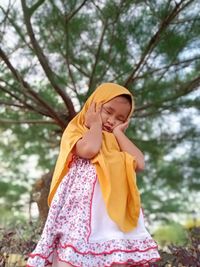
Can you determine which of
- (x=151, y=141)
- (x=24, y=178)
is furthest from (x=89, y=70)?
(x=24, y=178)

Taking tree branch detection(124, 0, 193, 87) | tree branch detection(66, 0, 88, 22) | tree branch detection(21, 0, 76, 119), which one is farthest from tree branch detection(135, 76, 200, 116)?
tree branch detection(66, 0, 88, 22)

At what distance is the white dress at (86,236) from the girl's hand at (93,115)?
5.1 inches

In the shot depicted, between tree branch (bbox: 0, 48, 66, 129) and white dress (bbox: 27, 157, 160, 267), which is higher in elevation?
tree branch (bbox: 0, 48, 66, 129)

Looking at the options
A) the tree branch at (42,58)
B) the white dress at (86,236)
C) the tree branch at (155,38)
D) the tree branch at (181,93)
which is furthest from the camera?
the tree branch at (181,93)

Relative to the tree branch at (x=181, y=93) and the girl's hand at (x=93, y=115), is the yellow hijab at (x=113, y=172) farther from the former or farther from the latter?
the tree branch at (x=181, y=93)

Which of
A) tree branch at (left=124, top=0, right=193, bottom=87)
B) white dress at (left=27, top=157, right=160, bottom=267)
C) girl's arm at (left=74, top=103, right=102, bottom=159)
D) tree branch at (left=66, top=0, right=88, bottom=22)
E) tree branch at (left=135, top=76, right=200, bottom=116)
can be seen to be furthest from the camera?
tree branch at (left=135, top=76, right=200, bottom=116)

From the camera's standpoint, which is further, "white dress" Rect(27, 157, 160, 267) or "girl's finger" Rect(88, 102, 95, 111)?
"girl's finger" Rect(88, 102, 95, 111)

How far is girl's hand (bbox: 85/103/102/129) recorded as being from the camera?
151 cm

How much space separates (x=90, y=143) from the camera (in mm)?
1454

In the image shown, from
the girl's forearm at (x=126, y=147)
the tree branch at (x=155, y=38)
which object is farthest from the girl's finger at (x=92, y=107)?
the tree branch at (x=155, y=38)

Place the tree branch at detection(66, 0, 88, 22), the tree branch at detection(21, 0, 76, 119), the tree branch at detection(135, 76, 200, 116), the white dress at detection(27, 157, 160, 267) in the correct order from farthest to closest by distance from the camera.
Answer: the tree branch at detection(135, 76, 200, 116) < the tree branch at detection(66, 0, 88, 22) < the tree branch at detection(21, 0, 76, 119) < the white dress at detection(27, 157, 160, 267)

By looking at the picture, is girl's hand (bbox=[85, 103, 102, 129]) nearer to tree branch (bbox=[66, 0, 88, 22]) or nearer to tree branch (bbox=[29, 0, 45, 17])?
tree branch (bbox=[29, 0, 45, 17])

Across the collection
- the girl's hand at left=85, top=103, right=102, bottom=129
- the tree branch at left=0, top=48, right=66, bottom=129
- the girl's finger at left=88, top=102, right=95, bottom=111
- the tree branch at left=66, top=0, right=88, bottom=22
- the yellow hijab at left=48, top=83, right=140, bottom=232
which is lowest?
the yellow hijab at left=48, top=83, right=140, bottom=232

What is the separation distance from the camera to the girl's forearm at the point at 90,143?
145 centimetres
